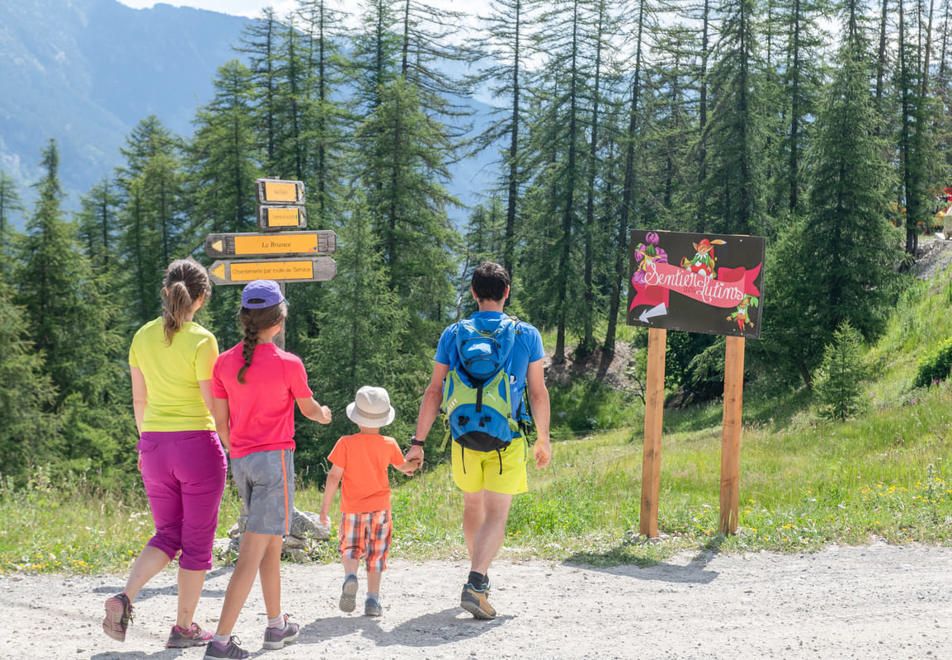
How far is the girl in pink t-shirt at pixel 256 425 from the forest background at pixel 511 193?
17990 millimetres

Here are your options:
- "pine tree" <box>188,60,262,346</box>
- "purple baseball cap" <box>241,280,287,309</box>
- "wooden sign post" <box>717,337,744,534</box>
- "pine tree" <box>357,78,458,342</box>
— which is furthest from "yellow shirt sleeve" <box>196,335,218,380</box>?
"pine tree" <box>188,60,262,346</box>

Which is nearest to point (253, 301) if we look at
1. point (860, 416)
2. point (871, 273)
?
point (860, 416)

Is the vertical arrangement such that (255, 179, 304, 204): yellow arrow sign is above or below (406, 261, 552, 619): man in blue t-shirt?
above

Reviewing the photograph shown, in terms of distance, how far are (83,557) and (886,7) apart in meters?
45.0

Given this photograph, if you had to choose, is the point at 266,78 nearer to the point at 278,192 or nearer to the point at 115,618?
the point at 278,192

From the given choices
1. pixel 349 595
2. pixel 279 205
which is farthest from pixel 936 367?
pixel 349 595

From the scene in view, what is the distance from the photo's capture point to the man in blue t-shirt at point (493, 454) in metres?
4.84

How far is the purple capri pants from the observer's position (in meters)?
4.17

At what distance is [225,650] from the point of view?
159 inches

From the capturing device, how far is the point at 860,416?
16250 millimetres

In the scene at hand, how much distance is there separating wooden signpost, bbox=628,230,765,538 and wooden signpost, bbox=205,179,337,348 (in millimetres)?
2801

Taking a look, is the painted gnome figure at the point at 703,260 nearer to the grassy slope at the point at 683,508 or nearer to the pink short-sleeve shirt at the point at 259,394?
the grassy slope at the point at 683,508

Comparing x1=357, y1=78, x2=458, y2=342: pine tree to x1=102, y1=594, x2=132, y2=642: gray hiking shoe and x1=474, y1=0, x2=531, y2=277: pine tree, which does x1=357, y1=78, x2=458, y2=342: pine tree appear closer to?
x1=474, y1=0, x2=531, y2=277: pine tree

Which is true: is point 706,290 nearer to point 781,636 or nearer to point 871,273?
point 781,636
